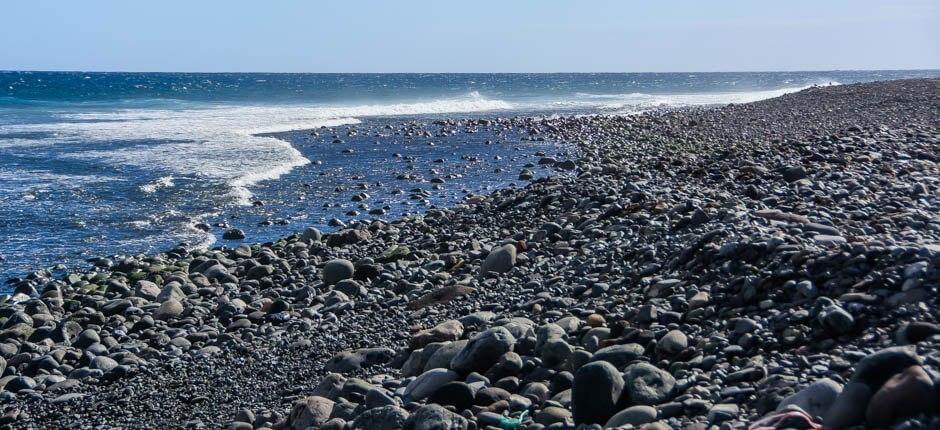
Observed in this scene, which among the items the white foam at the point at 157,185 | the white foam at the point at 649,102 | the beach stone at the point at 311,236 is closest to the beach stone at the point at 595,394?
the beach stone at the point at 311,236

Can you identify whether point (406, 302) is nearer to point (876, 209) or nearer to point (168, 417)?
point (168, 417)

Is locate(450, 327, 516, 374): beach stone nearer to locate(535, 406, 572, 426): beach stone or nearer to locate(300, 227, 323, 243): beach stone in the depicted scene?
locate(535, 406, 572, 426): beach stone

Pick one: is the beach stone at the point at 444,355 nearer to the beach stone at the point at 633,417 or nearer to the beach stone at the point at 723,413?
the beach stone at the point at 633,417

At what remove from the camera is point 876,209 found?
794 centimetres

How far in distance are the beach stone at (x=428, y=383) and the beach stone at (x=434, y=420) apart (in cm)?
73

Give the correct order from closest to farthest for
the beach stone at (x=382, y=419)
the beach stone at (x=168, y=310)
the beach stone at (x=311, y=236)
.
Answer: the beach stone at (x=382, y=419) < the beach stone at (x=168, y=310) < the beach stone at (x=311, y=236)

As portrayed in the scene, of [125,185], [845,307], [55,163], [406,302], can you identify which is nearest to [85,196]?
[125,185]

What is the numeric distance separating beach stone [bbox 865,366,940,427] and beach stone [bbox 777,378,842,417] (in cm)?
25

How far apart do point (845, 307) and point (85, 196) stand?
51.4 ft

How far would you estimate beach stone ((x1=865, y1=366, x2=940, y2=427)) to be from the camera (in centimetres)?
331

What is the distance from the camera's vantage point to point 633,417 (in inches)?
167

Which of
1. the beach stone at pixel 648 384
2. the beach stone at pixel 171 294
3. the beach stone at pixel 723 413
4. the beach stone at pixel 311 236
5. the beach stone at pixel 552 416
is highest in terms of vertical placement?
the beach stone at pixel 723 413

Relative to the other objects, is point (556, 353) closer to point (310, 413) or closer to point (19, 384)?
point (310, 413)

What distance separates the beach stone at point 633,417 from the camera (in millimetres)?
4215
